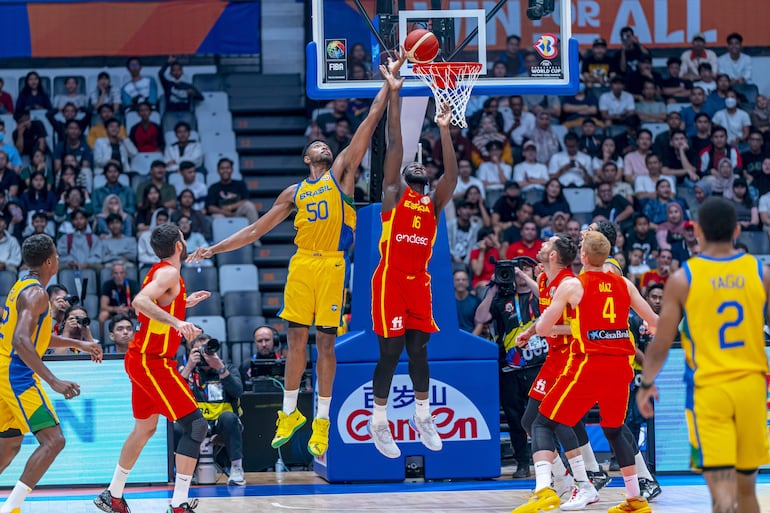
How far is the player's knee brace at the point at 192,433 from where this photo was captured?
875cm

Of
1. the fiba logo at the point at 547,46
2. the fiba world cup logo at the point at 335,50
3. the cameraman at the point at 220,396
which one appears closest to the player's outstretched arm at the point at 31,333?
the cameraman at the point at 220,396

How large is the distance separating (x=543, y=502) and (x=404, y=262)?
2.17 metres

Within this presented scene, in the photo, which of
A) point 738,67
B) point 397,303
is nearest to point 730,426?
point 397,303

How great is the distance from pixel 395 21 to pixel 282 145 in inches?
294

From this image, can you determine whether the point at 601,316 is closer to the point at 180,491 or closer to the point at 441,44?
the point at 441,44

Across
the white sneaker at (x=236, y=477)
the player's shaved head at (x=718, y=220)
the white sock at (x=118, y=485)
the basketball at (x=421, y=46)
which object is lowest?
the white sneaker at (x=236, y=477)

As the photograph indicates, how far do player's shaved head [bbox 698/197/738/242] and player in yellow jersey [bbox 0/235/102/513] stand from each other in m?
4.65

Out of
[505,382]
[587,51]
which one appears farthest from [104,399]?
[587,51]

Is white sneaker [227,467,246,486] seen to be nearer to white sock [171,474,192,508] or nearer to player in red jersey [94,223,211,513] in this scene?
player in red jersey [94,223,211,513]

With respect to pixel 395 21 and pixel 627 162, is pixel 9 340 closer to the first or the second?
pixel 395 21

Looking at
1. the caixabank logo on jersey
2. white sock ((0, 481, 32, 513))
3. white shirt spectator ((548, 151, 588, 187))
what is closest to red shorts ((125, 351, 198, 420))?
white sock ((0, 481, 32, 513))

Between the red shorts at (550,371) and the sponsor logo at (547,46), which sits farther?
the sponsor logo at (547,46)

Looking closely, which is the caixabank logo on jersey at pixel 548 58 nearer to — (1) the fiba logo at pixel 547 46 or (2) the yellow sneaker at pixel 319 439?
(1) the fiba logo at pixel 547 46

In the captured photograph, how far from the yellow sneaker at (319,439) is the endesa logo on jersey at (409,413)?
1.77 metres
